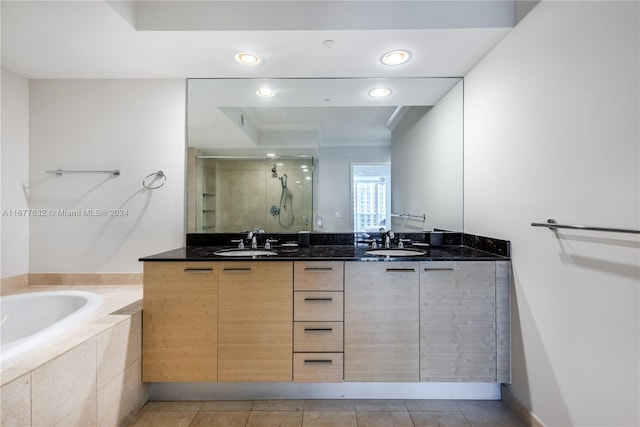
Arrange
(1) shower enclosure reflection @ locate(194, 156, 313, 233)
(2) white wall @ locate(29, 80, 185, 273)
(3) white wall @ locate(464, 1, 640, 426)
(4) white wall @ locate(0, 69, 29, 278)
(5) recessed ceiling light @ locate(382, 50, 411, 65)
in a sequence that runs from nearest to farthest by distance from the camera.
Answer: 1. (3) white wall @ locate(464, 1, 640, 426)
2. (5) recessed ceiling light @ locate(382, 50, 411, 65)
3. (4) white wall @ locate(0, 69, 29, 278)
4. (2) white wall @ locate(29, 80, 185, 273)
5. (1) shower enclosure reflection @ locate(194, 156, 313, 233)

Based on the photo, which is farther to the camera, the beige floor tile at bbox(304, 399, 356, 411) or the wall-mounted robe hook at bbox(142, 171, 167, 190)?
the wall-mounted robe hook at bbox(142, 171, 167, 190)

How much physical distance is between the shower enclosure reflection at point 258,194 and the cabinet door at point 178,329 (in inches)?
27.6

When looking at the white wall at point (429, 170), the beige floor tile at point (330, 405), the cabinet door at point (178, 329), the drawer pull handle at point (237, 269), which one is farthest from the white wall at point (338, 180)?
the beige floor tile at point (330, 405)

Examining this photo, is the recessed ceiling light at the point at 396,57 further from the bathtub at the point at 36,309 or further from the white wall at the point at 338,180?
the bathtub at the point at 36,309

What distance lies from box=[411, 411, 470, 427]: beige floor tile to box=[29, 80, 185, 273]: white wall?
2.04 meters

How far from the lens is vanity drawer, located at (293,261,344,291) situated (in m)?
1.66


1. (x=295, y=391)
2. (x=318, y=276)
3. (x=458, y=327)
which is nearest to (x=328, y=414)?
(x=295, y=391)

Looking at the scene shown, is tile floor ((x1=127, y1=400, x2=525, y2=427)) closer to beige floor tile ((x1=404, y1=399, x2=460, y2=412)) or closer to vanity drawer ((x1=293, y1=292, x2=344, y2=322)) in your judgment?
beige floor tile ((x1=404, y1=399, x2=460, y2=412))

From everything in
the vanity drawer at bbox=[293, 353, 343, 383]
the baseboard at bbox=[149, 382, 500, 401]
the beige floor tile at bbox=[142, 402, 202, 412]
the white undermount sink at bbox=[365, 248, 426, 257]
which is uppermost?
the white undermount sink at bbox=[365, 248, 426, 257]

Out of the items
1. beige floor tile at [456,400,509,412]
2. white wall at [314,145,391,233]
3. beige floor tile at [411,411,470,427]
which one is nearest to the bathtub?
white wall at [314,145,391,233]

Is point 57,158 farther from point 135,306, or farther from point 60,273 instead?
point 135,306

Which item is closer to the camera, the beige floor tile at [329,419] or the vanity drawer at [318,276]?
the beige floor tile at [329,419]

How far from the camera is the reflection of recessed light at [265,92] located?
2.22m

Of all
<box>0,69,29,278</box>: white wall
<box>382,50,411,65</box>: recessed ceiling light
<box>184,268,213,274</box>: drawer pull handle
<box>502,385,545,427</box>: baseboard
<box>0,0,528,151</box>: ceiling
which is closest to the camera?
<box>502,385,545,427</box>: baseboard
